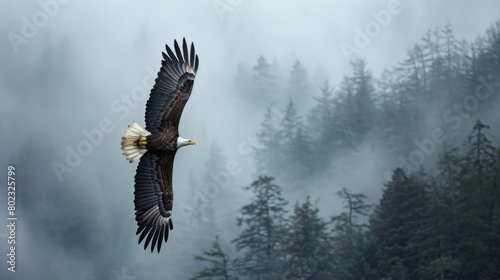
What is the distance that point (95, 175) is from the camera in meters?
132

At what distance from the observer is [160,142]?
2420 centimetres

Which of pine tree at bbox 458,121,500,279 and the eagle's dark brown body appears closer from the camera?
the eagle's dark brown body

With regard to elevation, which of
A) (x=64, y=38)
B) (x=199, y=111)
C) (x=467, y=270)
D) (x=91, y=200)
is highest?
(x=64, y=38)

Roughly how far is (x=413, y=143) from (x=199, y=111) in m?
59.4

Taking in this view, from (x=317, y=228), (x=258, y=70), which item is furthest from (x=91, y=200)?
(x=317, y=228)

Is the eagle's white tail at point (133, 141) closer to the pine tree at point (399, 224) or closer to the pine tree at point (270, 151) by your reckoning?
the pine tree at point (399, 224)

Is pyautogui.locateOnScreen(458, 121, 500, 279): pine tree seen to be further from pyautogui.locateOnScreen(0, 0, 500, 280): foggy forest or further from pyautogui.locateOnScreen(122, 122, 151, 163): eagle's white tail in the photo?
pyautogui.locateOnScreen(122, 122, 151, 163): eagle's white tail

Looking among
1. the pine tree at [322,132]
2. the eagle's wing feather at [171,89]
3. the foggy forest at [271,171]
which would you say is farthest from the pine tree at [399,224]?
the pine tree at [322,132]

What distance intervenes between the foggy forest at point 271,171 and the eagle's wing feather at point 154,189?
27978 mm

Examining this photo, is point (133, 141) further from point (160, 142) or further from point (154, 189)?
point (154, 189)

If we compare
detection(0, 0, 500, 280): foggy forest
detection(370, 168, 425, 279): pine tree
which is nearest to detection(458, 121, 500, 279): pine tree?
detection(0, 0, 500, 280): foggy forest

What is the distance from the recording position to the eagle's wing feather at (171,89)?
80.5 ft

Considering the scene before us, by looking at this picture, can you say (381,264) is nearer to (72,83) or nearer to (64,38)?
(72,83)

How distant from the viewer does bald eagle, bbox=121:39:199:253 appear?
24.2 metres
